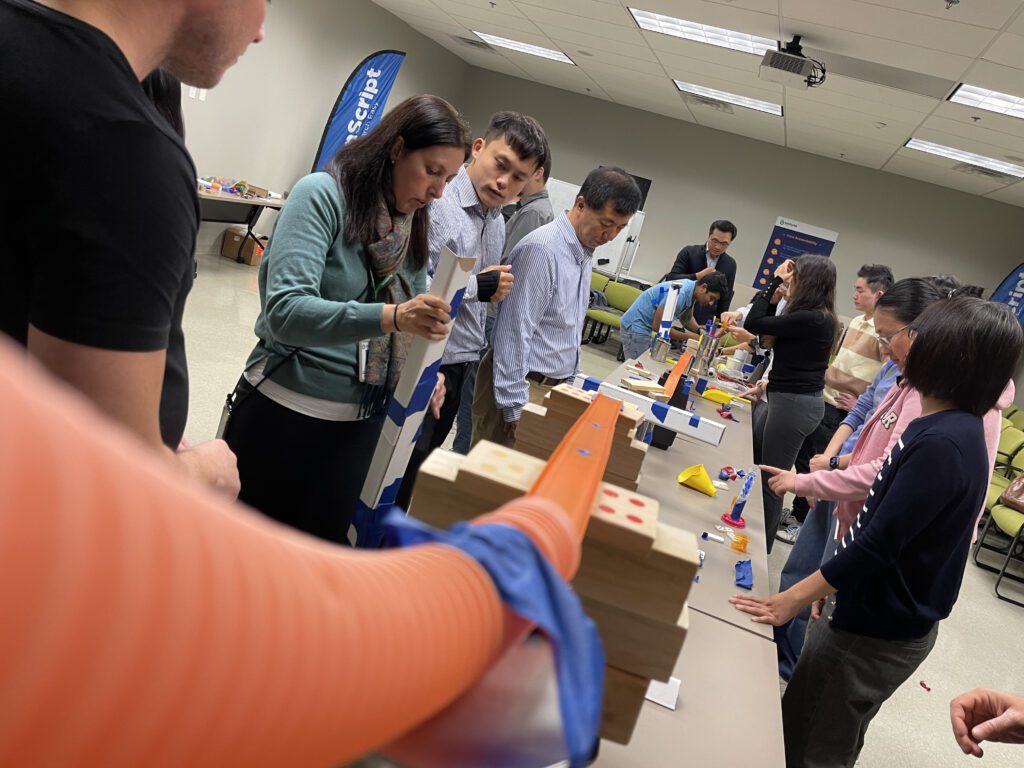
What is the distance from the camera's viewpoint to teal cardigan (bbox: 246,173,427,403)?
→ 1.55 meters

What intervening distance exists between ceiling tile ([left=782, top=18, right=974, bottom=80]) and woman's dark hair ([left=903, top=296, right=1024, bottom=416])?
4256 millimetres

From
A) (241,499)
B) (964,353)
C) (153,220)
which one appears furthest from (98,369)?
(964,353)

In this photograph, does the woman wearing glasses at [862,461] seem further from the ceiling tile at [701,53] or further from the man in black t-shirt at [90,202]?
the ceiling tile at [701,53]

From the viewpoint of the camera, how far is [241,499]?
1766mm

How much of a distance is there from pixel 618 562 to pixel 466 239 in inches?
72.2

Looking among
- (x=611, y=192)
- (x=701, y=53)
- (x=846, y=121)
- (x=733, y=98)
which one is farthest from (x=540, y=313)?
(x=733, y=98)

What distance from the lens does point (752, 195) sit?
11766mm

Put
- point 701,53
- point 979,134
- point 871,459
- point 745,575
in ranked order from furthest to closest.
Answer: point 701,53 → point 979,134 → point 871,459 → point 745,575

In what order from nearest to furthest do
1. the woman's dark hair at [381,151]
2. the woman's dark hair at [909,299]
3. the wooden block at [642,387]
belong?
the woman's dark hair at [381,151] < the woman's dark hair at [909,299] < the wooden block at [642,387]

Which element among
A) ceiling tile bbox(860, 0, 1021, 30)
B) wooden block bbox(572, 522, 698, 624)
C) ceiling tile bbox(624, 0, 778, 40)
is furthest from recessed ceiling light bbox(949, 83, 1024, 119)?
wooden block bbox(572, 522, 698, 624)

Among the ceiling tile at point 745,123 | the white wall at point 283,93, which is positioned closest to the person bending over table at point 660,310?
the white wall at point 283,93

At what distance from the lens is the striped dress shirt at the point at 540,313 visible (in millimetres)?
2531

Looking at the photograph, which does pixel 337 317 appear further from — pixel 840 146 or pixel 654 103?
pixel 654 103

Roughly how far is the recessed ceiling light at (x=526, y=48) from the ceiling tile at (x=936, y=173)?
13.7ft
